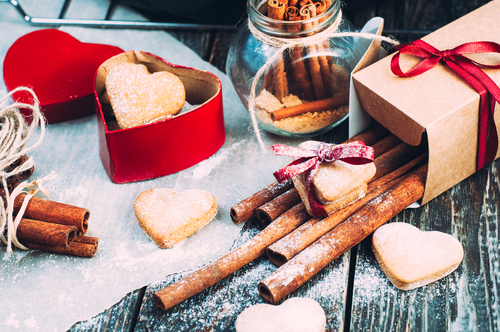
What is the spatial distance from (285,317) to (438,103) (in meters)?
0.60

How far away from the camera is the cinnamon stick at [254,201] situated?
1159 mm

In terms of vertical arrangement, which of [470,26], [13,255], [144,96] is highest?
[470,26]

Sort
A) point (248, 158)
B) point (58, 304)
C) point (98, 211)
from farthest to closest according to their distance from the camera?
point (248, 158), point (98, 211), point (58, 304)

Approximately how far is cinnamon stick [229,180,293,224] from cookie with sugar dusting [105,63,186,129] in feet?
1.10

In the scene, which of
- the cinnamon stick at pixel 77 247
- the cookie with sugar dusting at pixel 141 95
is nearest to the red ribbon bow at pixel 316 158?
the cookie with sugar dusting at pixel 141 95

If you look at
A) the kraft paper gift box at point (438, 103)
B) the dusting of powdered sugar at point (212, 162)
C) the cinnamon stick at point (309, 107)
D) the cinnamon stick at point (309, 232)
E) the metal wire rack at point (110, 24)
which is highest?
the kraft paper gift box at point (438, 103)

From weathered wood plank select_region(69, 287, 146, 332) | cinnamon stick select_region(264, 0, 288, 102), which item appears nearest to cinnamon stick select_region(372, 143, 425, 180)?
cinnamon stick select_region(264, 0, 288, 102)

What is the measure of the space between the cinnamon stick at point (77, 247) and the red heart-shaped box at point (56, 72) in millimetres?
516

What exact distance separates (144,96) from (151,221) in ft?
1.18

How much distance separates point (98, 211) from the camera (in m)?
1.25

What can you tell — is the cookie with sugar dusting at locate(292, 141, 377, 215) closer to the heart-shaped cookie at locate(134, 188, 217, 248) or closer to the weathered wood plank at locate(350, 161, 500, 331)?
the weathered wood plank at locate(350, 161, 500, 331)

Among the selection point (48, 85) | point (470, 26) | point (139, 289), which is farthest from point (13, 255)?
point (470, 26)

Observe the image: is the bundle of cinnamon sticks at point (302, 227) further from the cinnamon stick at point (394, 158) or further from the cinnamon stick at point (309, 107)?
the cinnamon stick at point (309, 107)

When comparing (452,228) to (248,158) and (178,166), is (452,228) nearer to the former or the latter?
(248,158)
